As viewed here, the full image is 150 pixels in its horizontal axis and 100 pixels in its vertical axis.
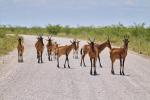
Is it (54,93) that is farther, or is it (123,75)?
(123,75)

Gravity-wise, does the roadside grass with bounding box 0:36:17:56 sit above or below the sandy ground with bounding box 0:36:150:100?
above

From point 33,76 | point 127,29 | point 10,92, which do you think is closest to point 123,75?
point 33,76

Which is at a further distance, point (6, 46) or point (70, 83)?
point (6, 46)

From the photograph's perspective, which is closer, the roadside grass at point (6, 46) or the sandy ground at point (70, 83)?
the sandy ground at point (70, 83)

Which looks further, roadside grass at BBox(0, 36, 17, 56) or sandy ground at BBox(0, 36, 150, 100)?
roadside grass at BBox(0, 36, 17, 56)

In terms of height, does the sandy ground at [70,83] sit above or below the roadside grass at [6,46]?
below

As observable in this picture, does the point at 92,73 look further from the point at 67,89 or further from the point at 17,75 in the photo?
the point at 67,89

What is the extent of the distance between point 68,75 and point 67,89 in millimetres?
4241

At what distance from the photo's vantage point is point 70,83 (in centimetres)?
1773

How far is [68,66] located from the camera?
2400 cm

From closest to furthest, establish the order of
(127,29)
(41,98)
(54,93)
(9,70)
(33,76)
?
(41,98)
(54,93)
(33,76)
(9,70)
(127,29)

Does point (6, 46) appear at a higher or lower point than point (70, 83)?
higher

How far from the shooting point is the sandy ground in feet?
48.5

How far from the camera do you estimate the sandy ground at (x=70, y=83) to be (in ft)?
48.5
